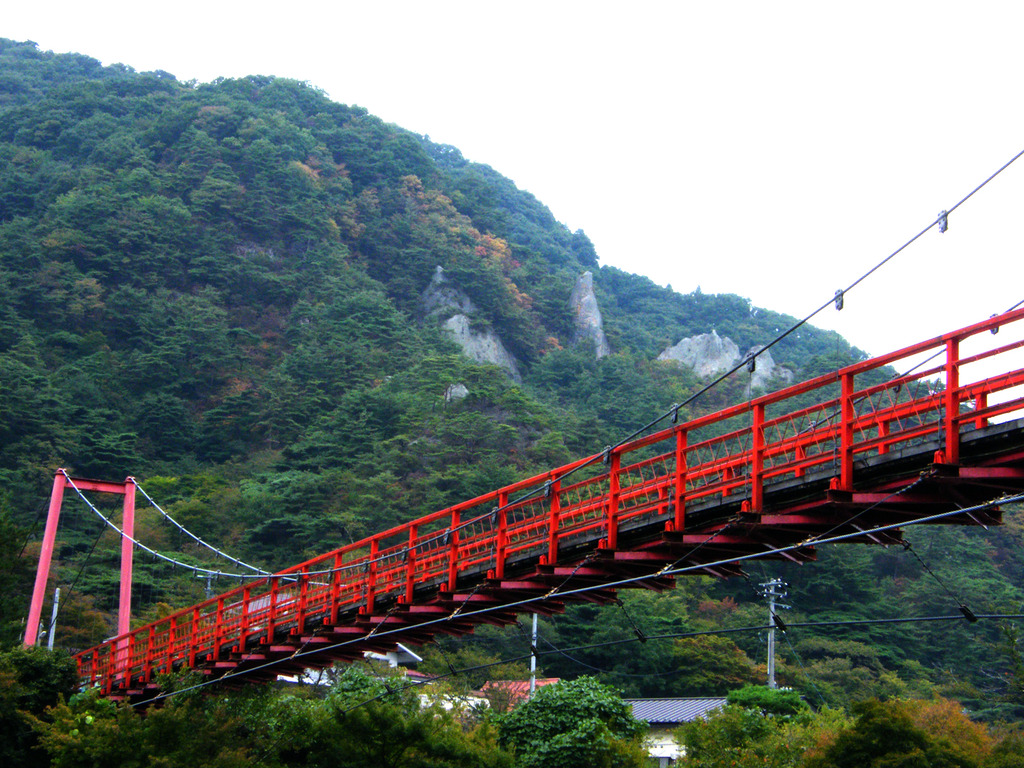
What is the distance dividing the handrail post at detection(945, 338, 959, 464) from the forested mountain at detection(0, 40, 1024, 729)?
20870 millimetres

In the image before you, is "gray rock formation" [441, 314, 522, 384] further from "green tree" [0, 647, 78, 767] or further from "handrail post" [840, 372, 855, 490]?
"handrail post" [840, 372, 855, 490]

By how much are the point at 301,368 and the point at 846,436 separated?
163 feet

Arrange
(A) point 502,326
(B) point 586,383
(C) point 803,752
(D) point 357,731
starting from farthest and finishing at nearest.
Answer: (A) point 502,326
(B) point 586,383
(C) point 803,752
(D) point 357,731

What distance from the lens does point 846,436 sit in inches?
396

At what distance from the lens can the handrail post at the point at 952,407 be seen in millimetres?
9281

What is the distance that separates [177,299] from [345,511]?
85.5 ft

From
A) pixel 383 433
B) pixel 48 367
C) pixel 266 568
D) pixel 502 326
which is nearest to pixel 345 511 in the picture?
pixel 266 568

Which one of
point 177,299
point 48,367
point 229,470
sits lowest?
point 229,470

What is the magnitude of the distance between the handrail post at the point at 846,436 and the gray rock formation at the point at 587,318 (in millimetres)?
67918

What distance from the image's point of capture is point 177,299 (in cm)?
6338

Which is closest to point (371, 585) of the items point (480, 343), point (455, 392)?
point (455, 392)

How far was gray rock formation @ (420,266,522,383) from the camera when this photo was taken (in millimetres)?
72375

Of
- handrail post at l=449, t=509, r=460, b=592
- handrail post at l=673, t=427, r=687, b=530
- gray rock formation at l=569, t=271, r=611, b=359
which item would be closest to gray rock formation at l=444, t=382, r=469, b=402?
gray rock formation at l=569, t=271, r=611, b=359

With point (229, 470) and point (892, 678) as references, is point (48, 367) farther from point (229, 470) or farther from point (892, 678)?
point (892, 678)
